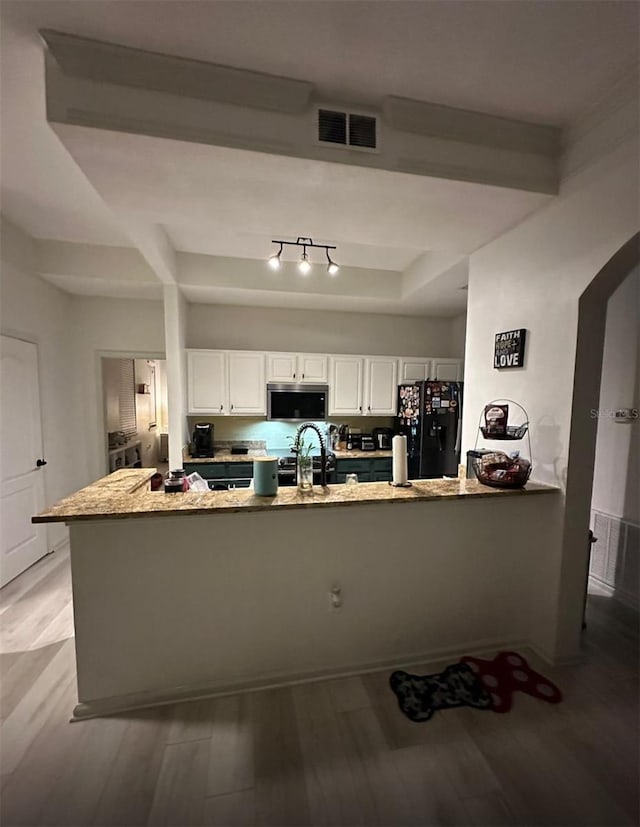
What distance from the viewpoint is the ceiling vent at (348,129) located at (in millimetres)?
1551

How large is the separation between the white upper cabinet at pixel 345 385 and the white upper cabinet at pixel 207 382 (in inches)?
51.3

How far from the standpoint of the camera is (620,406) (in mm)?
2762

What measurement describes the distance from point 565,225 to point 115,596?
10.0 ft

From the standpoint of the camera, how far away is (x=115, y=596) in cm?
168

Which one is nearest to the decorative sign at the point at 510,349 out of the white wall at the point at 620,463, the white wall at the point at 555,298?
the white wall at the point at 555,298

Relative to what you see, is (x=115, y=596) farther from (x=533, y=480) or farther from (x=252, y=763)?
(x=533, y=480)

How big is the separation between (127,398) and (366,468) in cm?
400

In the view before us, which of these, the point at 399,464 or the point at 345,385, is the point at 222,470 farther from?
the point at 399,464

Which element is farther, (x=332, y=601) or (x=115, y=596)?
(x=332, y=601)

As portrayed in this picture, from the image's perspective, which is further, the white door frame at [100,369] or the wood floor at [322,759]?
the white door frame at [100,369]

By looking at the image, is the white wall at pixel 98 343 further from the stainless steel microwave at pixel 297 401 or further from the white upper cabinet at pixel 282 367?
the stainless steel microwave at pixel 297 401

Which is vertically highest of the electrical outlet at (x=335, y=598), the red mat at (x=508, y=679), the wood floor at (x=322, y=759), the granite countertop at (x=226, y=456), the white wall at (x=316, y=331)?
the white wall at (x=316, y=331)

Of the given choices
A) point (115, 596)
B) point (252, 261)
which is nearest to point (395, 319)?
point (252, 261)

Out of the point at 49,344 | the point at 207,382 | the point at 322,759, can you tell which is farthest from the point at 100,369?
the point at 322,759
